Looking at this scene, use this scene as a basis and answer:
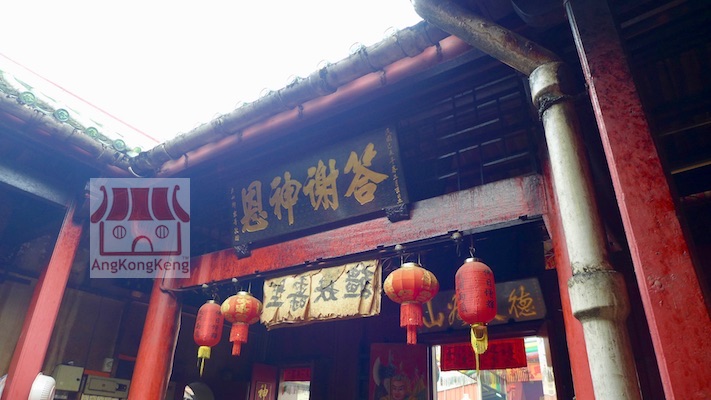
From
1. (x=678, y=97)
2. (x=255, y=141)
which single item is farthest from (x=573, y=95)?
(x=255, y=141)

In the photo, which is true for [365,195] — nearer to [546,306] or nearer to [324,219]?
[324,219]

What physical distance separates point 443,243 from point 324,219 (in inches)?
57.3

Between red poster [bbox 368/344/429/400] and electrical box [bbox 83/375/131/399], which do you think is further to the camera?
red poster [bbox 368/344/429/400]

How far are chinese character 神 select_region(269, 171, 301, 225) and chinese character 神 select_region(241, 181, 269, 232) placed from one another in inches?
8.1

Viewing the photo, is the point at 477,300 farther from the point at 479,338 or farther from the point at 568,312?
the point at 568,312

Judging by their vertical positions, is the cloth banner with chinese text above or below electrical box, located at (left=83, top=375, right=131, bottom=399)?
above

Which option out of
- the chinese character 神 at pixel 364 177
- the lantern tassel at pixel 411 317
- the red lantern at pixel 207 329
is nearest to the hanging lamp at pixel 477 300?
the lantern tassel at pixel 411 317

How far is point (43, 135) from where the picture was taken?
4910 millimetres

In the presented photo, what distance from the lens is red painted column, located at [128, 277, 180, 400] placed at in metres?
5.38

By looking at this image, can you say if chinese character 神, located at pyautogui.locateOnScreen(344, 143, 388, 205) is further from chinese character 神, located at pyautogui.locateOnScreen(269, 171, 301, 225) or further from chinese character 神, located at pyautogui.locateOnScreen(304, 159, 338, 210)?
chinese character 神, located at pyautogui.locateOnScreen(269, 171, 301, 225)

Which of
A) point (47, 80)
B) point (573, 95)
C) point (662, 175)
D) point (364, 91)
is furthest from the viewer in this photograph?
point (47, 80)

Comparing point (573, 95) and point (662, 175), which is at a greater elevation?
point (573, 95)

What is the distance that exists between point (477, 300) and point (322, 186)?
7.39 feet

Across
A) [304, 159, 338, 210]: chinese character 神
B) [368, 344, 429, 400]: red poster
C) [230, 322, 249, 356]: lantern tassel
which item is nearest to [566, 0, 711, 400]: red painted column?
[304, 159, 338, 210]: chinese character 神
